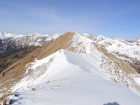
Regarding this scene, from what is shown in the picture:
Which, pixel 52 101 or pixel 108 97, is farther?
pixel 108 97

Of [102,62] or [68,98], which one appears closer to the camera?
[68,98]

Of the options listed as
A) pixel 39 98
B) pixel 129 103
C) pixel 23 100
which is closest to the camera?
pixel 23 100

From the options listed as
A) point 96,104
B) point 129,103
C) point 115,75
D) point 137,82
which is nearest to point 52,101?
point 96,104

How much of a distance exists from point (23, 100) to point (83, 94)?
18.1ft

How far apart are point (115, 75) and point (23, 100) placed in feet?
121

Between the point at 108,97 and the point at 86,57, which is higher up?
the point at 86,57

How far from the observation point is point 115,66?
50.3 metres

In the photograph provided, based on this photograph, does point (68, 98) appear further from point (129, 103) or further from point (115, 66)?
point (115, 66)

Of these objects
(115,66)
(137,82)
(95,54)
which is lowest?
(137,82)

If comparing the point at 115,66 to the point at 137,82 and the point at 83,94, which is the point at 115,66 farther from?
the point at 83,94

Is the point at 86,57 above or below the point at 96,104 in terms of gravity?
above

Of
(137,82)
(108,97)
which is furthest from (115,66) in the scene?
(108,97)

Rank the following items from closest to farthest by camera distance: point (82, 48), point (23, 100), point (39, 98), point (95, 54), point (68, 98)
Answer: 1. point (23, 100)
2. point (39, 98)
3. point (68, 98)
4. point (95, 54)
5. point (82, 48)

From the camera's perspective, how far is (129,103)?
14.8 metres
